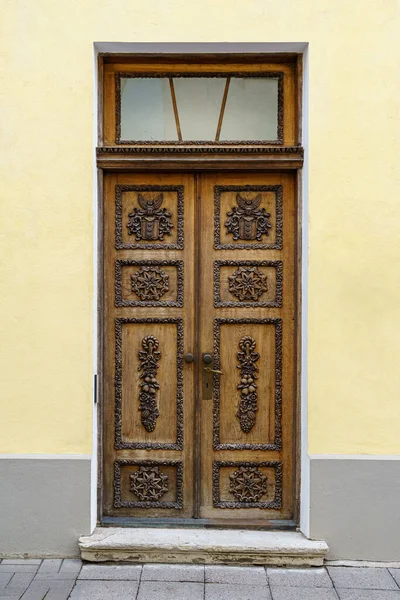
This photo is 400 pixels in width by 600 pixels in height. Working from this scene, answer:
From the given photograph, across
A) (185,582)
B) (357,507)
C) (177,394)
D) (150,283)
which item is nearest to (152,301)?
(150,283)

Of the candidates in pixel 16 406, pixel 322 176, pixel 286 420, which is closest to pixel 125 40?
pixel 322 176

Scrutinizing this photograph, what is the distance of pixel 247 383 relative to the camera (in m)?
4.12

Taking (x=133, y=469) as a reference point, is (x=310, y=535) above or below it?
below

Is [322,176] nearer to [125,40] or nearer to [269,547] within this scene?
[125,40]

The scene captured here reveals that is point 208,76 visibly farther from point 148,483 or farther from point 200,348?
point 148,483

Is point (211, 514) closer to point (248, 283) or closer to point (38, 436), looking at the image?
point (38, 436)

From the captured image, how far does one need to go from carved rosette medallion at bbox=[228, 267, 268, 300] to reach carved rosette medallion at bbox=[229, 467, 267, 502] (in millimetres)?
1275

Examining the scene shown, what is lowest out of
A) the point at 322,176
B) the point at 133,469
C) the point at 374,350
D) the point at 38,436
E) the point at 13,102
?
the point at 133,469

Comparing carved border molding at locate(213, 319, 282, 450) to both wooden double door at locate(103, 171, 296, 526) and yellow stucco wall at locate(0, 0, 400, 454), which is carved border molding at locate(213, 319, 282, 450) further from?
yellow stucco wall at locate(0, 0, 400, 454)

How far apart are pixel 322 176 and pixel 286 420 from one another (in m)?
1.76

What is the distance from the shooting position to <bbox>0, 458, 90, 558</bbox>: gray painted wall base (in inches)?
153

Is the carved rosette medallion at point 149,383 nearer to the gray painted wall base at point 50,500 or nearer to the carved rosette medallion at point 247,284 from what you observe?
the gray painted wall base at point 50,500

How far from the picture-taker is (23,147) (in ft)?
12.9

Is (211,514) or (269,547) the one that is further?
(211,514)
